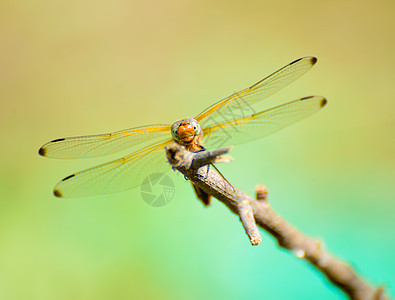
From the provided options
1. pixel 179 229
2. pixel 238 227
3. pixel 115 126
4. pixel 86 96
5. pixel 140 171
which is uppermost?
pixel 86 96

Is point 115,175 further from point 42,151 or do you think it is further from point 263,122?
Answer: point 263,122

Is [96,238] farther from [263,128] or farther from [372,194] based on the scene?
[372,194]

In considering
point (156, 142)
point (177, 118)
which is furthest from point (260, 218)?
point (177, 118)

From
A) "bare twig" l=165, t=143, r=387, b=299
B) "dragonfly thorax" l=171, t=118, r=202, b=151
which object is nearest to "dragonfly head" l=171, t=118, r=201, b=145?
"dragonfly thorax" l=171, t=118, r=202, b=151

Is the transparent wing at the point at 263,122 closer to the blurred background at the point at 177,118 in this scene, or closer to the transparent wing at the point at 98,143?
the transparent wing at the point at 98,143

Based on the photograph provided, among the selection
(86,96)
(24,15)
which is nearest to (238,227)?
(86,96)

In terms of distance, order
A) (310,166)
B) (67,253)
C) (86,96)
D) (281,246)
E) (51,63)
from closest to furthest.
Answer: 1. (281,246)
2. (67,253)
3. (310,166)
4. (86,96)
5. (51,63)
